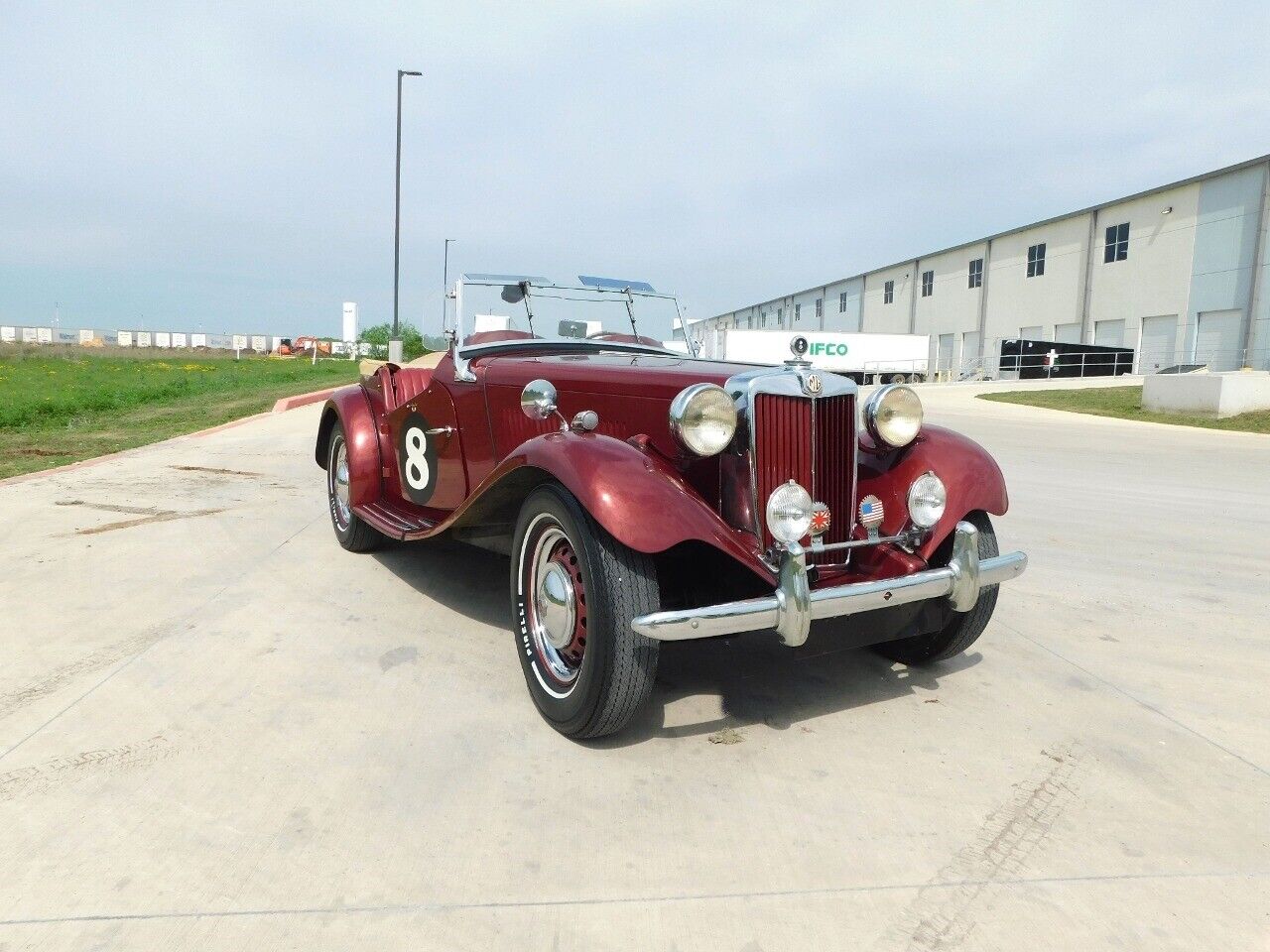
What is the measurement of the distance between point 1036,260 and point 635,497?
121 ft

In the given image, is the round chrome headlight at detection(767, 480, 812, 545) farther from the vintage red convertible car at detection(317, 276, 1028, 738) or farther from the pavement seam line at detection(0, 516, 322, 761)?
the pavement seam line at detection(0, 516, 322, 761)

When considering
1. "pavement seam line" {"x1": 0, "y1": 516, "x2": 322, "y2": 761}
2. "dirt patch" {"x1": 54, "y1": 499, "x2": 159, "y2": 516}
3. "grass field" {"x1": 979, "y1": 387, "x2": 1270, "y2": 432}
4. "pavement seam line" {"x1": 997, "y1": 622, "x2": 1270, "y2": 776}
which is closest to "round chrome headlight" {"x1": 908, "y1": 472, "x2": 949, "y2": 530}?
"pavement seam line" {"x1": 997, "y1": 622, "x2": 1270, "y2": 776}

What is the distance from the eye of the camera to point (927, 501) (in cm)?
305

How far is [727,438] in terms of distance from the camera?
110 inches

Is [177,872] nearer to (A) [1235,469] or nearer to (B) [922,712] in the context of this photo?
(B) [922,712]

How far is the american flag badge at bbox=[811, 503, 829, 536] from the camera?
118 inches

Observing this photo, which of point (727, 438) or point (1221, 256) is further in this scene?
point (1221, 256)

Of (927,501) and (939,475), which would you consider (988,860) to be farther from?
(939,475)

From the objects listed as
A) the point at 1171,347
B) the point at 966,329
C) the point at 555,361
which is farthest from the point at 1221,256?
the point at 555,361

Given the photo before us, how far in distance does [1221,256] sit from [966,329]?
41.2 feet

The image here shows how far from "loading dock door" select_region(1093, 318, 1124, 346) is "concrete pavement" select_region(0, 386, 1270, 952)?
30181mm

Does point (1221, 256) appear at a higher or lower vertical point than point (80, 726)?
higher

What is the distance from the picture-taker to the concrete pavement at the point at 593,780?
1901mm

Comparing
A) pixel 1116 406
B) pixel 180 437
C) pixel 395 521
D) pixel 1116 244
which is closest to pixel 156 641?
pixel 395 521
